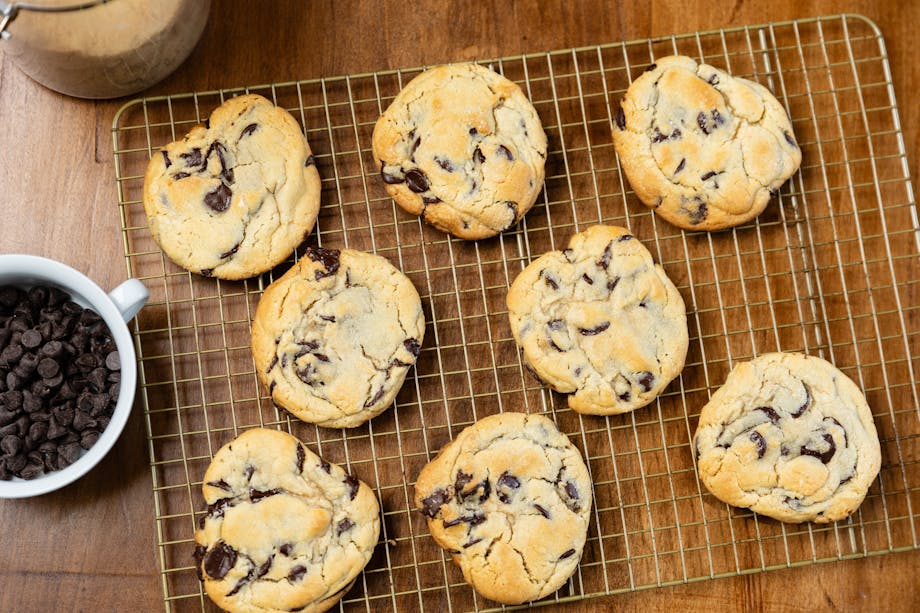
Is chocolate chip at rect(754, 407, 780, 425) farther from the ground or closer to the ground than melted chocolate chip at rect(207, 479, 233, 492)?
closer to the ground

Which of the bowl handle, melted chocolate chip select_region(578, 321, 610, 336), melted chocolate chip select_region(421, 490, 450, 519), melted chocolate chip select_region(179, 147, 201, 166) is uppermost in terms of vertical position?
melted chocolate chip select_region(179, 147, 201, 166)

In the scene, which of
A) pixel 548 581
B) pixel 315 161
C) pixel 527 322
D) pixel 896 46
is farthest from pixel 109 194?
pixel 896 46

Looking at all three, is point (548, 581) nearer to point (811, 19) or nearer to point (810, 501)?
point (810, 501)

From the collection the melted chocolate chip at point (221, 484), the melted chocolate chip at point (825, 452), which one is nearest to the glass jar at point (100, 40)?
the melted chocolate chip at point (221, 484)

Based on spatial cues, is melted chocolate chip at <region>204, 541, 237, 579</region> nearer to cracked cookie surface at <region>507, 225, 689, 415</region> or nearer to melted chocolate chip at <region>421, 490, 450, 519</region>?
melted chocolate chip at <region>421, 490, 450, 519</region>

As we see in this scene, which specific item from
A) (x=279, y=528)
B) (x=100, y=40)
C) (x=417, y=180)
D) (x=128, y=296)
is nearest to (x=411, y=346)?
(x=417, y=180)

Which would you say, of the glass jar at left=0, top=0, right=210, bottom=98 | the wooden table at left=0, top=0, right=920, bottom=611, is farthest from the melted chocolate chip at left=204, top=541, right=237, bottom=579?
the glass jar at left=0, top=0, right=210, bottom=98
